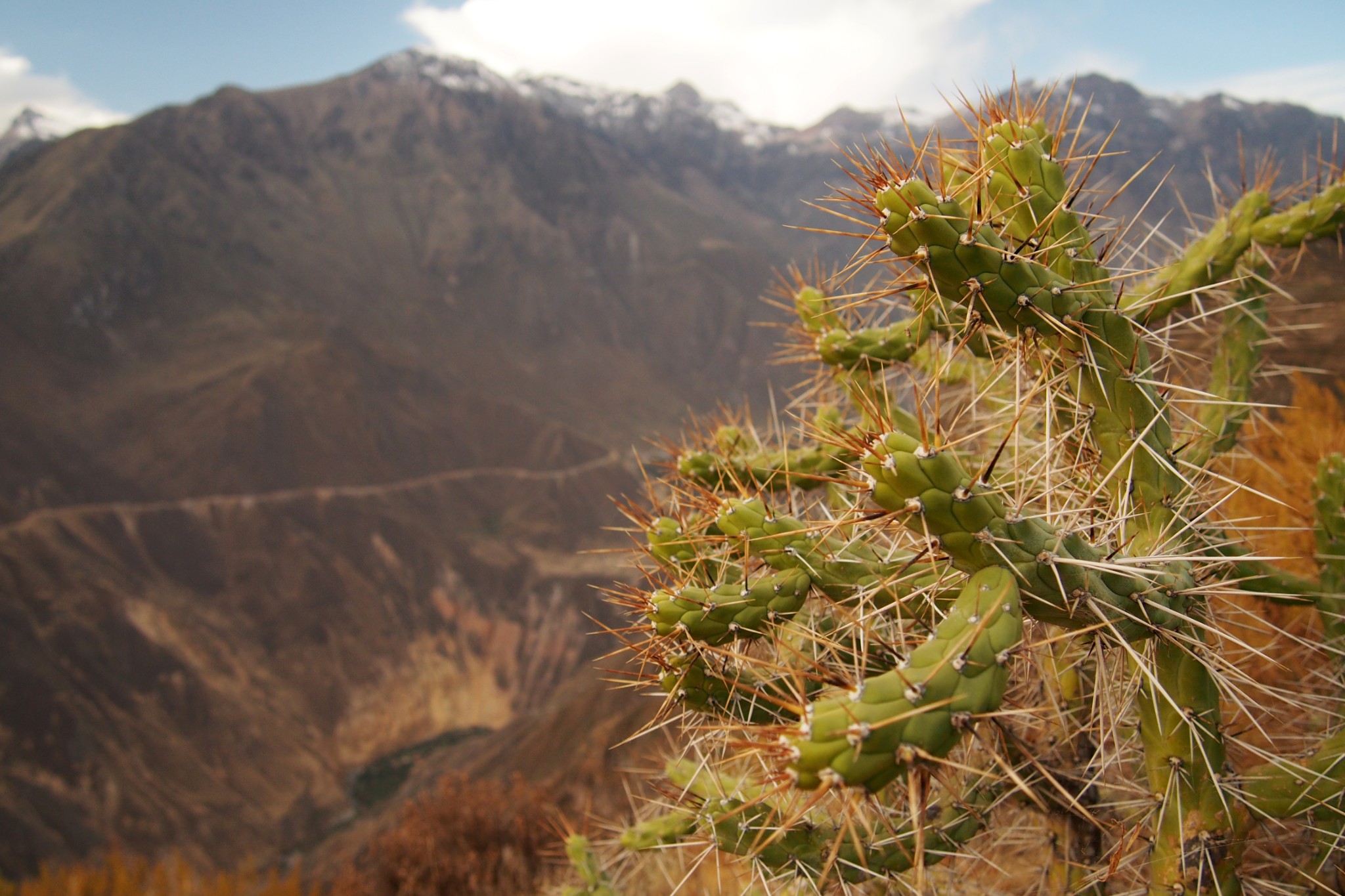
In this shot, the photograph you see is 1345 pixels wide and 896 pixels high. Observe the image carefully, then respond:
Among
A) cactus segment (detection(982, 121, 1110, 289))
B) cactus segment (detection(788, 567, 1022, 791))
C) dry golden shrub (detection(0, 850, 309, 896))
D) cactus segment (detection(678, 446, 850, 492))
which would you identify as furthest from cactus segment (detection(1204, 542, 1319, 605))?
dry golden shrub (detection(0, 850, 309, 896))

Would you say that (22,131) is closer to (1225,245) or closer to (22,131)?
(22,131)

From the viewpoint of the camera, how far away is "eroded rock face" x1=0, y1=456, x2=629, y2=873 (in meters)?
28.9

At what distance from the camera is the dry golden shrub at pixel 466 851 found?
7766mm

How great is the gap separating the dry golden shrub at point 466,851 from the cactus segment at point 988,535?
670 centimetres

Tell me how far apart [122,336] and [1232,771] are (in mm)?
59461

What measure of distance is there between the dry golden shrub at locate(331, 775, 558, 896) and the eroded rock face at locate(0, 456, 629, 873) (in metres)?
22.3

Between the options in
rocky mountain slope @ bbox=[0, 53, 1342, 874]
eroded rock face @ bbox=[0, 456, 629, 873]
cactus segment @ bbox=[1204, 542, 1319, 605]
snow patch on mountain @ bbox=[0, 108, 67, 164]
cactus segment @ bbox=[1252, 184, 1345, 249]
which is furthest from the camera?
snow patch on mountain @ bbox=[0, 108, 67, 164]

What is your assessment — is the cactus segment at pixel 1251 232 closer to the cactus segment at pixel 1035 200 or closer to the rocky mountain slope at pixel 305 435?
the cactus segment at pixel 1035 200

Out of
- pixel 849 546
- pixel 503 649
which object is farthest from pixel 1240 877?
pixel 503 649

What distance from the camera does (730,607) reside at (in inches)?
Result: 85.9

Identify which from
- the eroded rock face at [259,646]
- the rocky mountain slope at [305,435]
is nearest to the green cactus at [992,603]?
the rocky mountain slope at [305,435]

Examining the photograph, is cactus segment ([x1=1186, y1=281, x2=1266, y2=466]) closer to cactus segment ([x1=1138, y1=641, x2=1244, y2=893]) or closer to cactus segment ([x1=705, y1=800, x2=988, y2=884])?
cactus segment ([x1=1138, y1=641, x2=1244, y2=893])

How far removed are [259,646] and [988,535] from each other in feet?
138

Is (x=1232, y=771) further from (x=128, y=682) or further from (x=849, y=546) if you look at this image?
(x=128, y=682)
